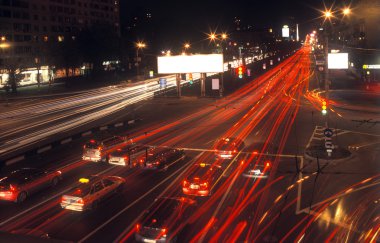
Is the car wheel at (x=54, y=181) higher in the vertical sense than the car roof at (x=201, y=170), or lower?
lower

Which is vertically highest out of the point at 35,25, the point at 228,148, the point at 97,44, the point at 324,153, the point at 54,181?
the point at 35,25

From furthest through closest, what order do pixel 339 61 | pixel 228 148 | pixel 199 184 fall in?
1. pixel 339 61
2. pixel 228 148
3. pixel 199 184

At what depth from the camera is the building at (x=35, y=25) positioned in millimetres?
86938

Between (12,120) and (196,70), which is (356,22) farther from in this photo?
(12,120)

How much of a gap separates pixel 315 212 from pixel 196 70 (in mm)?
42349

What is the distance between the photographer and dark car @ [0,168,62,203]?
63.9 ft

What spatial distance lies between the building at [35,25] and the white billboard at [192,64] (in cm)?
3291

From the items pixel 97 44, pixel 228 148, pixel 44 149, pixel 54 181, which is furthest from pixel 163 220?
pixel 97 44

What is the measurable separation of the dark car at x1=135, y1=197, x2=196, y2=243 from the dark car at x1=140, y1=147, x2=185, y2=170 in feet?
24.4

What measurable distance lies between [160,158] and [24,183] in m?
7.92

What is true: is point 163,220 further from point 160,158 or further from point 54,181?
point 160,158

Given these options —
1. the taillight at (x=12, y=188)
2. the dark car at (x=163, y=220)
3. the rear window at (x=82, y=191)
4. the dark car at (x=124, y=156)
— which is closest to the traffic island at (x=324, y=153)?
the dark car at (x=124, y=156)

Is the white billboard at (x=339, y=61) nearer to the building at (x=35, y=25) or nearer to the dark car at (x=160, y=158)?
the dark car at (x=160, y=158)

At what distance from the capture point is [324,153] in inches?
1062
